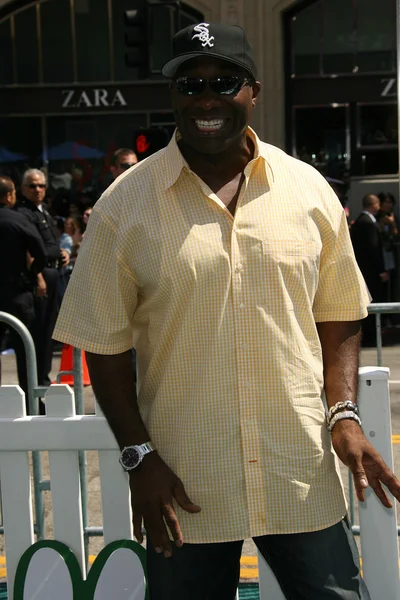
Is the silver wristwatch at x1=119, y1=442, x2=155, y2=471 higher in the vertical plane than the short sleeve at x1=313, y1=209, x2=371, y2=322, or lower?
lower

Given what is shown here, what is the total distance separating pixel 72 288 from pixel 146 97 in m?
15.5

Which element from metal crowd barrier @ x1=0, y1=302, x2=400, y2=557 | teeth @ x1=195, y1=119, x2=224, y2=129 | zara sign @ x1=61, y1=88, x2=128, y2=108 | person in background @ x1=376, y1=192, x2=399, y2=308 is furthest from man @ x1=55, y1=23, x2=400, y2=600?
zara sign @ x1=61, y1=88, x2=128, y2=108

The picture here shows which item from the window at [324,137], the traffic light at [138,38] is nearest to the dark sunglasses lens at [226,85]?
the traffic light at [138,38]

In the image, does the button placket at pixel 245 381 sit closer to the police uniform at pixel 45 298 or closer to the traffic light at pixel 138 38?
the police uniform at pixel 45 298

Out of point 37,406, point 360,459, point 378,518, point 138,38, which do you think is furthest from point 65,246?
point 360,459

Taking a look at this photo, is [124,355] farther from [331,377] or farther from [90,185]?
[90,185]

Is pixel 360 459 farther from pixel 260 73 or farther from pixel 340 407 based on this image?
pixel 260 73

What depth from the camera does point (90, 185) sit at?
17672 millimetres

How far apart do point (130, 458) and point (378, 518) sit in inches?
48.0

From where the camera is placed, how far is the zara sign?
17.7 m

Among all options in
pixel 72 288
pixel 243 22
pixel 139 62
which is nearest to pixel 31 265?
pixel 139 62

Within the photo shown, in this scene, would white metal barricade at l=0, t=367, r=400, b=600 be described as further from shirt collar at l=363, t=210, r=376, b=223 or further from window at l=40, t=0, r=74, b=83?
window at l=40, t=0, r=74, b=83

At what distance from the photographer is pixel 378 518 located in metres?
3.30

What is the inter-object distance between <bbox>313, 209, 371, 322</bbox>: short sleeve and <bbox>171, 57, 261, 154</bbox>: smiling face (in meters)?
0.37
